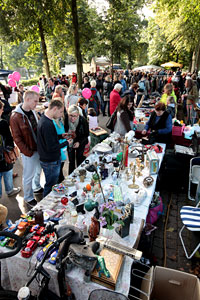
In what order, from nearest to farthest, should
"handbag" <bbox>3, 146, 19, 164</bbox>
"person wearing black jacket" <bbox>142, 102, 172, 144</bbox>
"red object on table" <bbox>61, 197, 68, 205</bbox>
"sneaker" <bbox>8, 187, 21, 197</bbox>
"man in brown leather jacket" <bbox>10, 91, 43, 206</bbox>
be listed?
1. "red object on table" <bbox>61, 197, 68, 205</bbox>
2. "man in brown leather jacket" <bbox>10, 91, 43, 206</bbox>
3. "handbag" <bbox>3, 146, 19, 164</bbox>
4. "sneaker" <bbox>8, 187, 21, 197</bbox>
5. "person wearing black jacket" <bbox>142, 102, 172, 144</bbox>

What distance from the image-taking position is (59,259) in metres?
1.41

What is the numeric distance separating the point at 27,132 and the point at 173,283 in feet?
8.35

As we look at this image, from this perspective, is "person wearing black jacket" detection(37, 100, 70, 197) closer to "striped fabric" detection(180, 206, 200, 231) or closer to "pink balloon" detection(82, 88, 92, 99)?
"striped fabric" detection(180, 206, 200, 231)

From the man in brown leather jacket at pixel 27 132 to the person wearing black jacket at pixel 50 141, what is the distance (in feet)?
0.86

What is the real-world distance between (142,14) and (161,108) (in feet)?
59.9

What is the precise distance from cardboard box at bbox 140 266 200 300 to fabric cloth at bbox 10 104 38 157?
7.38 ft

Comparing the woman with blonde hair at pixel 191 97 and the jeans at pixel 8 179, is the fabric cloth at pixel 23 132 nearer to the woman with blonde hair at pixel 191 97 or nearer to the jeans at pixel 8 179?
the jeans at pixel 8 179

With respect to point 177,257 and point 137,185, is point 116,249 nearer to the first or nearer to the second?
point 137,185

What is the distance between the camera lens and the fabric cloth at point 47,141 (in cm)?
264

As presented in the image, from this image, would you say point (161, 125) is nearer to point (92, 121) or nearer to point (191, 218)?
point (92, 121)

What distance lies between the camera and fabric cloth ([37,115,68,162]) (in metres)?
2.64

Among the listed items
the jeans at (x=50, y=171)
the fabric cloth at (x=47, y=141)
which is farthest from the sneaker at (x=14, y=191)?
the fabric cloth at (x=47, y=141)

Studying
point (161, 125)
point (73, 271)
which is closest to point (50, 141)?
point (73, 271)

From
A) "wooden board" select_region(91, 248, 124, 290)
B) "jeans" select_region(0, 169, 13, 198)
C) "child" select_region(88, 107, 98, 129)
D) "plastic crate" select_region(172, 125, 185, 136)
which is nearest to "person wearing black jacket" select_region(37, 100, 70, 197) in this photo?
"jeans" select_region(0, 169, 13, 198)
